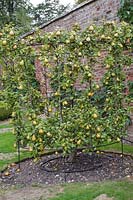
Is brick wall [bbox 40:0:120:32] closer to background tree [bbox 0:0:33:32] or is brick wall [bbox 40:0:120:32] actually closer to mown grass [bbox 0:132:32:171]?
mown grass [bbox 0:132:32:171]

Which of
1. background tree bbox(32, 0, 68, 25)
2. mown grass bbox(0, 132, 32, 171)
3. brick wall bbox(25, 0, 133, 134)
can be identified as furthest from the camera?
background tree bbox(32, 0, 68, 25)

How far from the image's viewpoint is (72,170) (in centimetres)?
487

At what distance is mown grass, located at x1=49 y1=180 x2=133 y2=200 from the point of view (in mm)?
3803

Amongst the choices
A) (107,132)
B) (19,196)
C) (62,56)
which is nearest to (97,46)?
(62,56)

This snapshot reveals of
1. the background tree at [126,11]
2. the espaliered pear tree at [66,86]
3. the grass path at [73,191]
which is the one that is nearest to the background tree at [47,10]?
the background tree at [126,11]

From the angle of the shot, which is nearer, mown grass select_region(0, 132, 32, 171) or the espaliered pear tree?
the espaliered pear tree

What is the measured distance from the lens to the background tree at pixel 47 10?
29125 millimetres

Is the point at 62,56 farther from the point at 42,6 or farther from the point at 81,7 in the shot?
the point at 42,6

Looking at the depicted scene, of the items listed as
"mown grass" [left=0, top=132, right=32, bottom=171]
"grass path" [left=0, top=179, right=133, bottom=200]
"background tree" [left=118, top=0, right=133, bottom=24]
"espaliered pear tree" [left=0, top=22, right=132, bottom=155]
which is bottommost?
"grass path" [left=0, top=179, right=133, bottom=200]

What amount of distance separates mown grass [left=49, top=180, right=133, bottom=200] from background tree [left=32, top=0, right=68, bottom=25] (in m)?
26.0

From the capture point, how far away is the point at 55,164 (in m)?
5.27

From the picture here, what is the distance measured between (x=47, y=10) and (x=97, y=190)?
26.7 m

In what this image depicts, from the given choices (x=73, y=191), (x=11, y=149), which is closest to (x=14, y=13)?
(x=11, y=149)

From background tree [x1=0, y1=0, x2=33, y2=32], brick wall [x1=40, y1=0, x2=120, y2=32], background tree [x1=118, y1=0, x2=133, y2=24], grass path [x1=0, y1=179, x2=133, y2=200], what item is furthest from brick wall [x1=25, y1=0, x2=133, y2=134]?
background tree [x1=0, y1=0, x2=33, y2=32]
